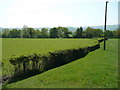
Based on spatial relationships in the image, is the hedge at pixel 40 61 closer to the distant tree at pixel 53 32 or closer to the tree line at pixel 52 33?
the tree line at pixel 52 33

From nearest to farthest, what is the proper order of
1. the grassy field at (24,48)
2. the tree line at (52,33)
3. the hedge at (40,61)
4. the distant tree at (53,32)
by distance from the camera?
the hedge at (40,61), the grassy field at (24,48), the tree line at (52,33), the distant tree at (53,32)

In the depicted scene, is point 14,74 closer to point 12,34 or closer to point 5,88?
point 5,88

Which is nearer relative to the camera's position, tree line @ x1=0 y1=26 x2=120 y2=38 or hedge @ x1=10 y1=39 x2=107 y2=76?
hedge @ x1=10 y1=39 x2=107 y2=76

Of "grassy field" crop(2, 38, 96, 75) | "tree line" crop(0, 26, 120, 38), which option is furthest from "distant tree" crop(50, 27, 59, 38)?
"grassy field" crop(2, 38, 96, 75)

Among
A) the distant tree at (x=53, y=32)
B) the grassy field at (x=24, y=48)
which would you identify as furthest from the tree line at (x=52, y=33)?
the grassy field at (x=24, y=48)

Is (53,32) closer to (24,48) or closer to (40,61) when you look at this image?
(24,48)

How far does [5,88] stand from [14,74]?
1.40m

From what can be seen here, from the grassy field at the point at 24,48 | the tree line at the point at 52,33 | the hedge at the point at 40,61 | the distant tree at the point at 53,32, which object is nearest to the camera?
the hedge at the point at 40,61

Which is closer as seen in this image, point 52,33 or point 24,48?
point 24,48

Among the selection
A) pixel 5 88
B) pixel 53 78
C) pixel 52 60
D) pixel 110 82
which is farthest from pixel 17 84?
pixel 110 82

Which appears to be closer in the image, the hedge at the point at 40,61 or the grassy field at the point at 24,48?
the hedge at the point at 40,61

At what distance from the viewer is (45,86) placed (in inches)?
225

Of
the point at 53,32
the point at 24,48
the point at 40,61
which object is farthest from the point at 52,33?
the point at 40,61

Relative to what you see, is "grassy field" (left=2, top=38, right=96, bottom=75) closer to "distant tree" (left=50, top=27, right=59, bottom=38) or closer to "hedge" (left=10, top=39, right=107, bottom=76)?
"hedge" (left=10, top=39, right=107, bottom=76)
